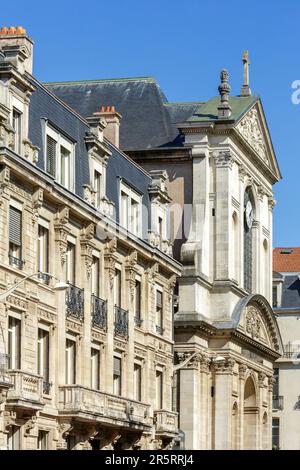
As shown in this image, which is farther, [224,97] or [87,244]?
[224,97]

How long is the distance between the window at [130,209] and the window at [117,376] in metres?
5.05

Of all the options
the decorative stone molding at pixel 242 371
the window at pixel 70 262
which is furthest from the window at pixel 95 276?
the decorative stone molding at pixel 242 371

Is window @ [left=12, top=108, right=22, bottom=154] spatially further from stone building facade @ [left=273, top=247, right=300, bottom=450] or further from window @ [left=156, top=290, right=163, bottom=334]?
stone building facade @ [left=273, top=247, right=300, bottom=450]

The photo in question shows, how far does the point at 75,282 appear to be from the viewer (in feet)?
160

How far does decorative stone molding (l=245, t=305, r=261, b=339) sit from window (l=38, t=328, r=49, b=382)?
1172 inches

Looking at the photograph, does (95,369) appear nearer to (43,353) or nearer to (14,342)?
(43,353)

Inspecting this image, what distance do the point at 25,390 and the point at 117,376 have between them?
11731 mm

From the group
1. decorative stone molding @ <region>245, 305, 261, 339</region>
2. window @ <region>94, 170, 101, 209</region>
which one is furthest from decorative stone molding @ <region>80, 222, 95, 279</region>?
decorative stone molding @ <region>245, 305, 261, 339</region>

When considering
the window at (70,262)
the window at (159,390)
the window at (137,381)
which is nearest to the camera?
the window at (70,262)

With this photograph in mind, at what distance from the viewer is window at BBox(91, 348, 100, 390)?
50.6 m

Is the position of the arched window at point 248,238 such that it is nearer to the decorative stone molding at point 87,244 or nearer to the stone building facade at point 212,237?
the stone building facade at point 212,237

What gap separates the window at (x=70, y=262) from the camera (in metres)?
48.0

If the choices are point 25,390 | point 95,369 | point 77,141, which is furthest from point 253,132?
point 25,390

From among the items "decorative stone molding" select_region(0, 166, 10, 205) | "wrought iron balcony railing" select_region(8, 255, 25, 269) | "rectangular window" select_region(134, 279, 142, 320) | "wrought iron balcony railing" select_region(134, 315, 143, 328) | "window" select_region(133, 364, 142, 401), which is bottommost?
"window" select_region(133, 364, 142, 401)
